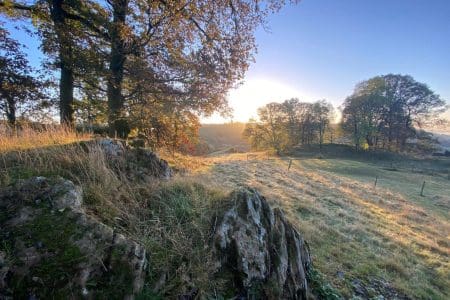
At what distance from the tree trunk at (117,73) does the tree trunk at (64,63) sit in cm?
121

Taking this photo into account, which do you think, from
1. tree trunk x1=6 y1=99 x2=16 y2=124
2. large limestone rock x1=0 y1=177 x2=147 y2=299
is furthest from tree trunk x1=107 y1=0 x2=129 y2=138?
large limestone rock x1=0 y1=177 x2=147 y2=299

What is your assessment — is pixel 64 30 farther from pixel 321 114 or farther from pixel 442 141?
pixel 442 141

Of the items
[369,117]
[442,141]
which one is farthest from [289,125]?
[442,141]

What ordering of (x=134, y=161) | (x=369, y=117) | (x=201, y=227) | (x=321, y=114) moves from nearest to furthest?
(x=201, y=227) < (x=134, y=161) < (x=369, y=117) < (x=321, y=114)

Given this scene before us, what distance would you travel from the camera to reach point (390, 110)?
44.0 metres

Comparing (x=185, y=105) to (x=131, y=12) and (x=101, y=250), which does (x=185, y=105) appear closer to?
(x=131, y=12)

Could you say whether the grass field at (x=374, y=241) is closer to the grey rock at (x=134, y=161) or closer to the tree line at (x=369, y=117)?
the grey rock at (x=134, y=161)

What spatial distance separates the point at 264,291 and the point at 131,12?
882cm

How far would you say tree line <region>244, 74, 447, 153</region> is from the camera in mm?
43406

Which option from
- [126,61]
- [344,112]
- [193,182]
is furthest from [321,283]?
[344,112]

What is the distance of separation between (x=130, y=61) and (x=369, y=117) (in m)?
47.3

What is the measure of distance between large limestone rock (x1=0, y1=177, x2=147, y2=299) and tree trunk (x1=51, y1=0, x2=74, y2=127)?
473 cm

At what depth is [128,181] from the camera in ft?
12.3

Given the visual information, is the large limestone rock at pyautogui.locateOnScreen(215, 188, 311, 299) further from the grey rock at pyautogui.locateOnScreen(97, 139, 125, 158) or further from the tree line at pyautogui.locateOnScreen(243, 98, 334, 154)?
the tree line at pyautogui.locateOnScreen(243, 98, 334, 154)
